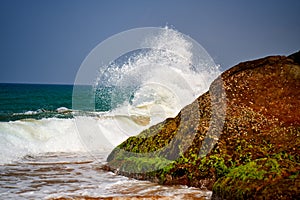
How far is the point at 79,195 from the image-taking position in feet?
20.1

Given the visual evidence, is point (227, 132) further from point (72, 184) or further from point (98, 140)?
point (98, 140)

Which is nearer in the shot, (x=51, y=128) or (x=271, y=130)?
(x=271, y=130)

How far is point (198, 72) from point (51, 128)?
727 cm

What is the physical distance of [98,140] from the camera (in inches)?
554

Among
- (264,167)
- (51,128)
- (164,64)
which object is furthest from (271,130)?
(164,64)

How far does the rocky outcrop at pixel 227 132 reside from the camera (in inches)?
265

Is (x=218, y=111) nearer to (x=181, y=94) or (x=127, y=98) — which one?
(x=181, y=94)

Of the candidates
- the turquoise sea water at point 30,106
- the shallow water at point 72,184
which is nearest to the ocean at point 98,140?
the shallow water at point 72,184

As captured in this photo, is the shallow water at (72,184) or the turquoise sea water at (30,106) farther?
the turquoise sea water at (30,106)

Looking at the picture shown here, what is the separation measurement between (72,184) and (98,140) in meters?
7.11

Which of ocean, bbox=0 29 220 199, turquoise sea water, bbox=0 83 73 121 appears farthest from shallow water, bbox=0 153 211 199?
turquoise sea water, bbox=0 83 73 121

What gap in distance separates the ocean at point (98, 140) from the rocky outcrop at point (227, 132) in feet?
1.42

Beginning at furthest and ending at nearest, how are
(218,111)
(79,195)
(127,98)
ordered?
1. (127,98)
2. (218,111)
3. (79,195)

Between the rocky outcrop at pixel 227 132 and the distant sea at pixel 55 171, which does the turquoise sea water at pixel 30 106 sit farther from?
the rocky outcrop at pixel 227 132
